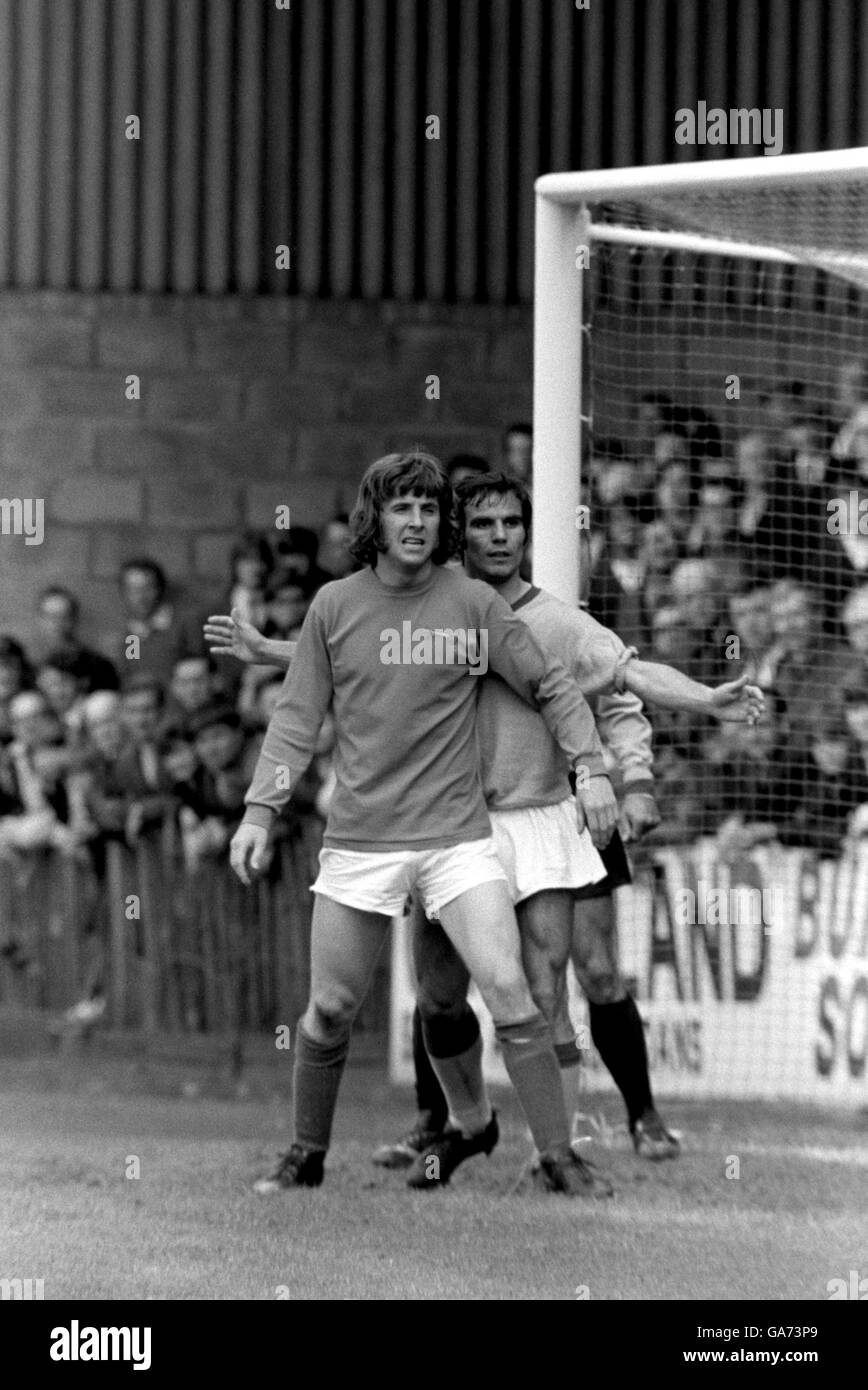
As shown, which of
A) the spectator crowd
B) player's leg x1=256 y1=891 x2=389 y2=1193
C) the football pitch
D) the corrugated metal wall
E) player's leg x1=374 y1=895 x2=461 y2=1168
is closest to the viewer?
the football pitch

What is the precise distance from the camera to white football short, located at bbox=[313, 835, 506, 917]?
5547mm

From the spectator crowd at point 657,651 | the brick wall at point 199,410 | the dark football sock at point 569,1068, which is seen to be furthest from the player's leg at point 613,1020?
the brick wall at point 199,410

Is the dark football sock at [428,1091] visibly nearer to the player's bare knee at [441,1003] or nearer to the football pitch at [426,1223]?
the football pitch at [426,1223]

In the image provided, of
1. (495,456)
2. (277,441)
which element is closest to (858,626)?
(495,456)

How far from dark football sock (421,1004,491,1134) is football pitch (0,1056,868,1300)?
185 millimetres

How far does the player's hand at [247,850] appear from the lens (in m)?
5.48

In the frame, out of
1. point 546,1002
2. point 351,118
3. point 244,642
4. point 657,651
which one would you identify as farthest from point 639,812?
point 351,118

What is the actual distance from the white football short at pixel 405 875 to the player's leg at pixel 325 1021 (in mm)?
47

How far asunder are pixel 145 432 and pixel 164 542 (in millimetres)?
533

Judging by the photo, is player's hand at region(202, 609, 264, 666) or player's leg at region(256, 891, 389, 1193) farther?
player's hand at region(202, 609, 264, 666)

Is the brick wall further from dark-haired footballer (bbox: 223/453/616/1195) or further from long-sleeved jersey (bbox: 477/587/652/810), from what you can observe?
dark-haired footballer (bbox: 223/453/616/1195)

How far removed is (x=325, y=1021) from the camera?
18.7ft

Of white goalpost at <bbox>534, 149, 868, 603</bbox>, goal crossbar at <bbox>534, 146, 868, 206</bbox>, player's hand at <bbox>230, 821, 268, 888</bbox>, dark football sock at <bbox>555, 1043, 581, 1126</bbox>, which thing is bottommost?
dark football sock at <bbox>555, 1043, 581, 1126</bbox>

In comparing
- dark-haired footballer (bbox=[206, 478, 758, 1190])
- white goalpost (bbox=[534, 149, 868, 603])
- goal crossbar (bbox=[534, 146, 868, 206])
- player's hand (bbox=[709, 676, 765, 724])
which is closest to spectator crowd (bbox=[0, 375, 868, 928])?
white goalpost (bbox=[534, 149, 868, 603])
